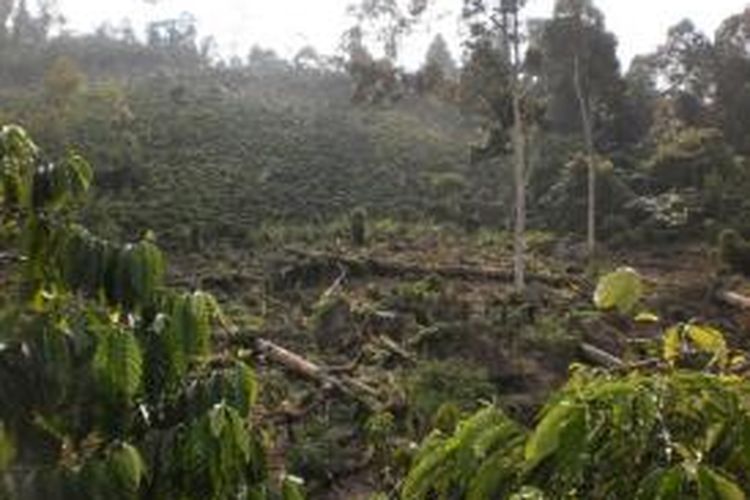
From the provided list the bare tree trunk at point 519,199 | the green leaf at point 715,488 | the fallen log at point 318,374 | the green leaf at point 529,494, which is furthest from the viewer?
the bare tree trunk at point 519,199

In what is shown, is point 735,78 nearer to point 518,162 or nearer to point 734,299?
point 518,162

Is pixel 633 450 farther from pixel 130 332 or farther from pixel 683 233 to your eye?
pixel 683 233

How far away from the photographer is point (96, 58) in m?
47.1

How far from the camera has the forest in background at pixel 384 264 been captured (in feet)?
7.61

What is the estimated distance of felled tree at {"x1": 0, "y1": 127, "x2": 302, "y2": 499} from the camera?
10.2ft

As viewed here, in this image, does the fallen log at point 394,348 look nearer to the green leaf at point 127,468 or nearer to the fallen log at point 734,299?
the fallen log at point 734,299

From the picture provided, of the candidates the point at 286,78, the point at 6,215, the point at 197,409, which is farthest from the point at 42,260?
the point at 286,78

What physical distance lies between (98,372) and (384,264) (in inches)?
740

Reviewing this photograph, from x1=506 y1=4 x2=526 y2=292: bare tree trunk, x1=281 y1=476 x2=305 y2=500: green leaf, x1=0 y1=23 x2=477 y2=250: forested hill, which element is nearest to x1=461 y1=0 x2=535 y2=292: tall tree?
x1=506 y1=4 x2=526 y2=292: bare tree trunk

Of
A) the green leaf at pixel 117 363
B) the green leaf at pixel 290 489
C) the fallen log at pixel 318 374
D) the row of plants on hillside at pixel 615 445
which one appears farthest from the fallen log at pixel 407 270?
the row of plants on hillside at pixel 615 445

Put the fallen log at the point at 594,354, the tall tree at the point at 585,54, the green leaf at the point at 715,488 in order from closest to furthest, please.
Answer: the green leaf at the point at 715,488, the fallen log at the point at 594,354, the tall tree at the point at 585,54

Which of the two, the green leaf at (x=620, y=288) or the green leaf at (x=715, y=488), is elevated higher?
the green leaf at (x=620, y=288)

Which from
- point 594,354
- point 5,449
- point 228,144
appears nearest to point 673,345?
point 5,449

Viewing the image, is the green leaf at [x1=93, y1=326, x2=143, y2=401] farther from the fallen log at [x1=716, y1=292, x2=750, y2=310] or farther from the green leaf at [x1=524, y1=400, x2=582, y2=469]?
the fallen log at [x1=716, y1=292, x2=750, y2=310]
